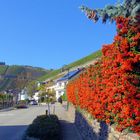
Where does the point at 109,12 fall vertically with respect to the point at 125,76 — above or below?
above

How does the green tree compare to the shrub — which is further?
the shrub

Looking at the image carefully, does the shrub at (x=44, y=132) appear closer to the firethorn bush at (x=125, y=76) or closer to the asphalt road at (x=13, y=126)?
the asphalt road at (x=13, y=126)

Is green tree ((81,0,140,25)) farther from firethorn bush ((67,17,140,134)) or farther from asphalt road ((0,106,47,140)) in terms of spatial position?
asphalt road ((0,106,47,140))

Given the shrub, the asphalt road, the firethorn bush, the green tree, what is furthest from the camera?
the asphalt road

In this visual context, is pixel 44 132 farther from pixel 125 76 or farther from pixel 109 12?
pixel 109 12

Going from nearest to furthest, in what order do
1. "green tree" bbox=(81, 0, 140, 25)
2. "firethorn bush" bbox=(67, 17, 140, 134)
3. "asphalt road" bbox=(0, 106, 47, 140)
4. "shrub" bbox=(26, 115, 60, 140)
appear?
"green tree" bbox=(81, 0, 140, 25)
"firethorn bush" bbox=(67, 17, 140, 134)
"shrub" bbox=(26, 115, 60, 140)
"asphalt road" bbox=(0, 106, 47, 140)

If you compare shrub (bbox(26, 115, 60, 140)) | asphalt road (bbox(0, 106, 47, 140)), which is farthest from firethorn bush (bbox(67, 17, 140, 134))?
asphalt road (bbox(0, 106, 47, 140))

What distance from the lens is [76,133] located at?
75.5 ft

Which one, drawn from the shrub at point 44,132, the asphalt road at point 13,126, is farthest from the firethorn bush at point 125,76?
the asphalt road at point 13,126

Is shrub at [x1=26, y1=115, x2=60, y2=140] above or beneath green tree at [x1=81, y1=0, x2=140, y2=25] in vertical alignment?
beneath

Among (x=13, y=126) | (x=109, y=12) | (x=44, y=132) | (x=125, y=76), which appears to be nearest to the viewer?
(x=109, y=12)

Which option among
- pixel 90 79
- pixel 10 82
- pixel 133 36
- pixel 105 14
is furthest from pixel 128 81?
pixel 10 82

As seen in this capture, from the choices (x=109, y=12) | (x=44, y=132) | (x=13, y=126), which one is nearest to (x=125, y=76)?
(x=109, y=12)

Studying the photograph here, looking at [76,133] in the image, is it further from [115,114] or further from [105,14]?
[105,14]
